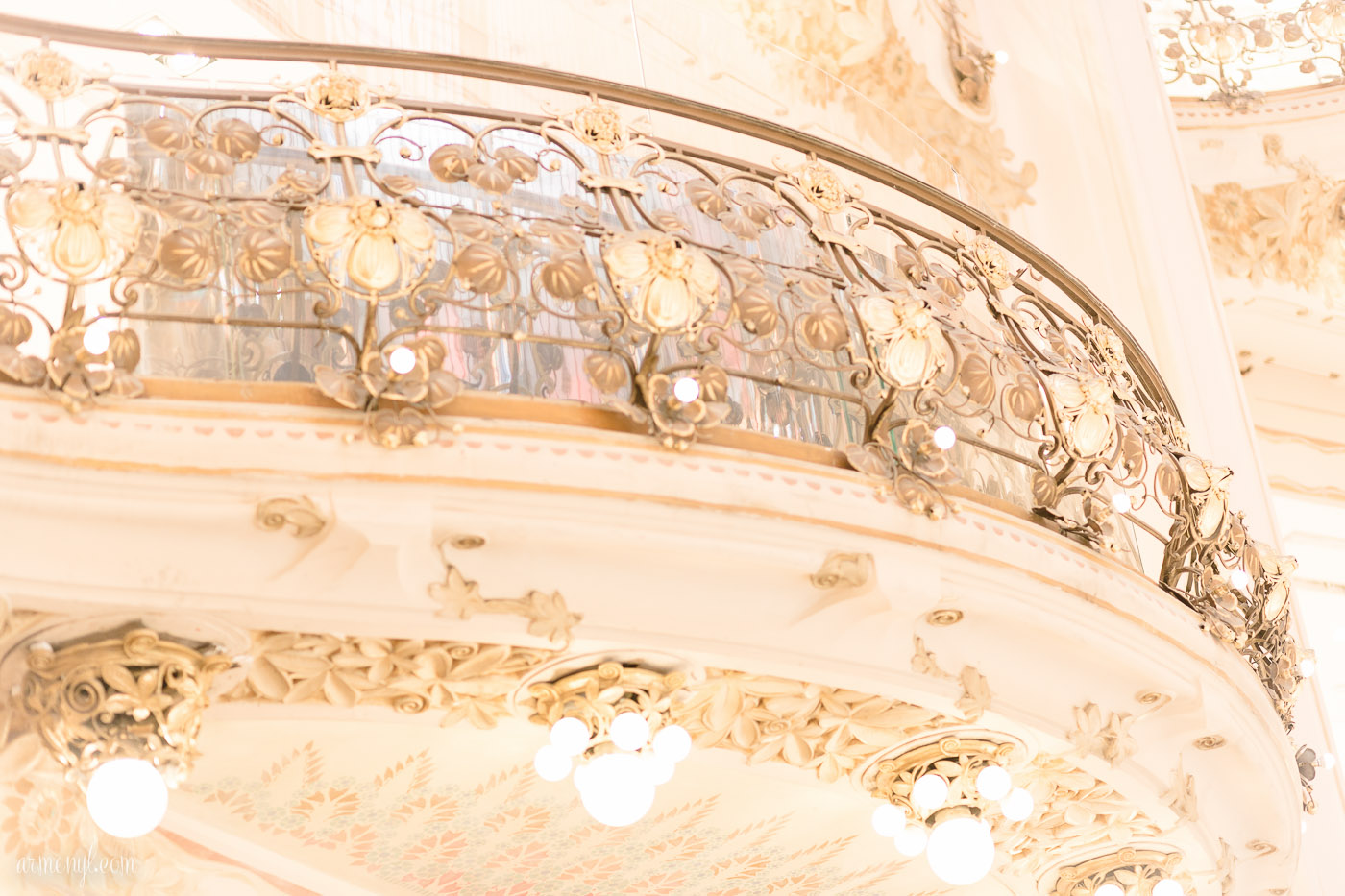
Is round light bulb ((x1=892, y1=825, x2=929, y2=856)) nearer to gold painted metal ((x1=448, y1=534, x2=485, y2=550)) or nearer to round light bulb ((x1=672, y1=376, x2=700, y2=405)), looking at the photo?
round light bulb ((x1=672, y1=376, x2=700, y2=405))

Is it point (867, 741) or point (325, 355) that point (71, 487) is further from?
point (867, 741)

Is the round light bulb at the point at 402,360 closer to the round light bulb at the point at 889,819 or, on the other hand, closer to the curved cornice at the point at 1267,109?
the round light bulb at the point at 889,819

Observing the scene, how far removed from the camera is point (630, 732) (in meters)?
4.05

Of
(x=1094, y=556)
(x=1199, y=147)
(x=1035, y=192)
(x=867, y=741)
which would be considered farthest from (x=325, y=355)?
(x=1199, y=147)

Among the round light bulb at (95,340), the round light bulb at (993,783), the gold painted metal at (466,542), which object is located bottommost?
the round light bulb at (993,783)

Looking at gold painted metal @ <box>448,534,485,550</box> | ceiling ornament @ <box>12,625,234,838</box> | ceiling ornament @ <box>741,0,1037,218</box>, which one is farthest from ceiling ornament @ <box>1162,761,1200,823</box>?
ceiling ornament @ <box>741,0,1037,218</box>

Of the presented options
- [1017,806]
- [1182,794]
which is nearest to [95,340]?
[1017,806]

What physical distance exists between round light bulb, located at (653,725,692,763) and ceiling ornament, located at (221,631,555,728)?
32cm

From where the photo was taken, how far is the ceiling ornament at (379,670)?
3.96m

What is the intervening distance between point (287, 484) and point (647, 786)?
3.52ft

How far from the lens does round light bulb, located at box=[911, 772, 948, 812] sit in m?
4.57

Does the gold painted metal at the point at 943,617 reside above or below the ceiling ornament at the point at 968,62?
below

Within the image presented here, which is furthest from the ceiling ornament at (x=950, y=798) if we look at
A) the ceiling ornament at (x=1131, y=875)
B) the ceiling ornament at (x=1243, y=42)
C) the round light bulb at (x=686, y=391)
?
the ceiling ornament at (x=1243, y=42)

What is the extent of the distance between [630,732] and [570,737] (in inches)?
5.6
